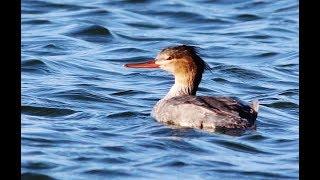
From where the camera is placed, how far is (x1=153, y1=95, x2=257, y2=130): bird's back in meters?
7.86

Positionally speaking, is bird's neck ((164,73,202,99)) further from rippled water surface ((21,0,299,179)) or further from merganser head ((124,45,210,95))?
rippled water surface ((21,0,299,179))

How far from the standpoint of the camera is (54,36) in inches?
528

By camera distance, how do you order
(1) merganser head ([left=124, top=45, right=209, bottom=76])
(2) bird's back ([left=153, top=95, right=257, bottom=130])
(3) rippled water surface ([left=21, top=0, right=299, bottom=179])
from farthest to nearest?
1. (1) merganser head ([left=124, top=45, right=209, bottom=76])
2. (2) bird's back ([left=153, top=95, right=257, bottom=130])
3. (3) rippled water surface ([left=21, top=0, right=299, bottom=179])

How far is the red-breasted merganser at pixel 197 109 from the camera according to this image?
25.8 ft

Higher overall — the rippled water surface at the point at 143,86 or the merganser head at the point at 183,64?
the merganser head at the point at 183,64

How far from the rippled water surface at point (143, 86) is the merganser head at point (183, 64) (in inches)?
19.1

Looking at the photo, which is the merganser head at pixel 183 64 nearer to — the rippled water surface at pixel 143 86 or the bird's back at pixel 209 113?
the rippled water surface at pixel 143 86

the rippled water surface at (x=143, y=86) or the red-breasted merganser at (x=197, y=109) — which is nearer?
the rippled water surface at (x=143, y=86)

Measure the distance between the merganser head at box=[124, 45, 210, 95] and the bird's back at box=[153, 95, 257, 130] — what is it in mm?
778

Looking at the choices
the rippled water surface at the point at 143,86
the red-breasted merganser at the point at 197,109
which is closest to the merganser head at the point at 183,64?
the red-breasted merganser at the point at 197,109

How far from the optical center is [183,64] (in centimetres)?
909

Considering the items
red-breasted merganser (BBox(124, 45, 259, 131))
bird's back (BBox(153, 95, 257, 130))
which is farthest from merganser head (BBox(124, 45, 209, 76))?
bird's back (BBox(153, 95, 257, 130))
